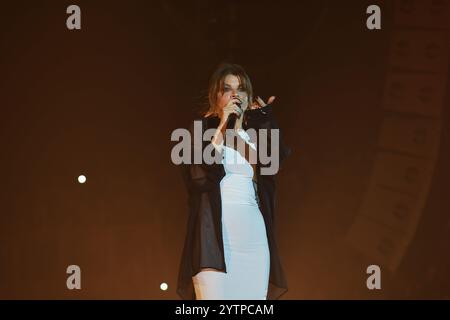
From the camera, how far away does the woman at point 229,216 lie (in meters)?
3.79

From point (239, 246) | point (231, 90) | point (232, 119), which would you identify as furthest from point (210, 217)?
point (231, 90)

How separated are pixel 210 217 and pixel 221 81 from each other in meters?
0.69

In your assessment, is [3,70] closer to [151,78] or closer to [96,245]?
[151,78]

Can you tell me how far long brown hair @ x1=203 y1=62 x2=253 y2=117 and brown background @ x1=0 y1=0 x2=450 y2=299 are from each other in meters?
0.27

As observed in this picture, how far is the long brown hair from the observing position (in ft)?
13.1

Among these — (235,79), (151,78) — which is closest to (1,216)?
(151,78)

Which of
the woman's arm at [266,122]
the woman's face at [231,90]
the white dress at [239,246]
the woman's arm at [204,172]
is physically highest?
the woman's face at [231,90]

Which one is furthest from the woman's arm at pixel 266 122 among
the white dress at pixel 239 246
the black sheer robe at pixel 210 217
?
the white dress at pixel 239 246

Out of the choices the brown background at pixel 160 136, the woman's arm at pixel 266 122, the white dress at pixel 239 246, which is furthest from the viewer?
the brown background at pixel 160 136

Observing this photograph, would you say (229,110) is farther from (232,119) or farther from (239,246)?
(239,246)

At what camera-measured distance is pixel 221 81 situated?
157 inches

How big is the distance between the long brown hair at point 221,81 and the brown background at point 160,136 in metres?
0.27

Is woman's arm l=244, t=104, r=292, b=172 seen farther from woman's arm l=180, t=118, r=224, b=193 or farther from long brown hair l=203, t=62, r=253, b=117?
woman's arm l=180, t=118, r=224, b=193

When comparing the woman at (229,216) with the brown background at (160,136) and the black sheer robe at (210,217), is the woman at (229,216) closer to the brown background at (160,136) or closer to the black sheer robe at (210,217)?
the black sheer robe at (210,217)
